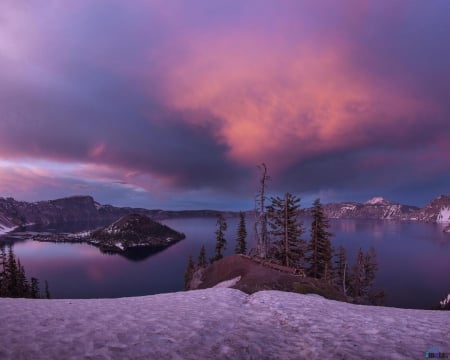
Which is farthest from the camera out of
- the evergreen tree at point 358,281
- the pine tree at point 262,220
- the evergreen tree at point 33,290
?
the evergreen tree at point 33,290

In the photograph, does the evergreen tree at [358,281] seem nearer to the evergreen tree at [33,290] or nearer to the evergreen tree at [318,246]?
the evergreen tree at [318,246]

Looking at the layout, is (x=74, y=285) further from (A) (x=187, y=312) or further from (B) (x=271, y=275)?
(A) (x=187, y=312)

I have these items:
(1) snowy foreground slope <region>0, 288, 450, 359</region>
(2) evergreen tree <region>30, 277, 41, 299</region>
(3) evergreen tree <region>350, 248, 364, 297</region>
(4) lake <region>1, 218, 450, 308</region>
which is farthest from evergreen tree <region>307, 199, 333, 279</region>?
(2) evergreen tree <region>30, 277, 41, 299</region>

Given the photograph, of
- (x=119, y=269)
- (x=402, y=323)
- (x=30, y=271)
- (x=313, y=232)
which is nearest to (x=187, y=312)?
(x=402, y=323)

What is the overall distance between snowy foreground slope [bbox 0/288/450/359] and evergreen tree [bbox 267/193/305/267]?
104 feet

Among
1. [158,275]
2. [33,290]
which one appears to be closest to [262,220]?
[33,290]

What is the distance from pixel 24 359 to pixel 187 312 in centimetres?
570

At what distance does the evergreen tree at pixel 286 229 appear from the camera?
4269 cm

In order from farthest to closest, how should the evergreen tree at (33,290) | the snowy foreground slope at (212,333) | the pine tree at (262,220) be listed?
Answer: the evergreen tree at (33,290)
the pine tree at (262,220)
the snowy foreground slope at (212,333)

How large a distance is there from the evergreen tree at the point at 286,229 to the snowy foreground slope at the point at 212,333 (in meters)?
31.6

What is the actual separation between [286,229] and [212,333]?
118 feet

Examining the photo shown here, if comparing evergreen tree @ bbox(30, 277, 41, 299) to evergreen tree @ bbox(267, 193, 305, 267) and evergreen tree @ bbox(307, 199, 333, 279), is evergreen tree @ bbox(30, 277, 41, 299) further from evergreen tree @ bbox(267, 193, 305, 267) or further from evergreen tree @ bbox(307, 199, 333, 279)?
evergreen tree @ bbox(307, 199, 333, 279)

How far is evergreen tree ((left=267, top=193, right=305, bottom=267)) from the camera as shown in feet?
140

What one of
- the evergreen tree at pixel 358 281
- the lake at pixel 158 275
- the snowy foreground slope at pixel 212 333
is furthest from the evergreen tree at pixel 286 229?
the lake at pixel 158 275
